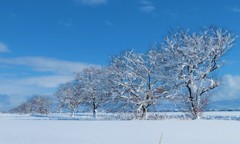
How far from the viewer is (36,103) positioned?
143 m

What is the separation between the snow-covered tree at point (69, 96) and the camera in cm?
7425

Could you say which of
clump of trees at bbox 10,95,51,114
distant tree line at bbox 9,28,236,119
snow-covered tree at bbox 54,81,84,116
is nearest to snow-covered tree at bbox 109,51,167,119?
distant tree line at bbox 9,28,236,119

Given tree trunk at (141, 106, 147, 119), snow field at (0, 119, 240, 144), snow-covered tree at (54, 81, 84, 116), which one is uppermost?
snow-covered tree at (54, 81, 84, 116)

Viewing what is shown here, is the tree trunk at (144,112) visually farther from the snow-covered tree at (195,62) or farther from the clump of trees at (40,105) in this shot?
the clump of trees at (40,105)

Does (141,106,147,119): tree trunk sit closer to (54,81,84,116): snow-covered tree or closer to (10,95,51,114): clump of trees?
(54,81,84,116): snow-covered tree

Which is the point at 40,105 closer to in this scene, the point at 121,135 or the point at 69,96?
the point at 69,96

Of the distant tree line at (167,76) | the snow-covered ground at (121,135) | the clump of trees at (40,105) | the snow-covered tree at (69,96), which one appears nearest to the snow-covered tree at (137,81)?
the distant tree line at (167,76)

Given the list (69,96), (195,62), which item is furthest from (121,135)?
(69,96)

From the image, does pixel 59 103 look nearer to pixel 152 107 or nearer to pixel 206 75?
pixel 152 107

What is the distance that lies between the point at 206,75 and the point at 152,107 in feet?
22.1

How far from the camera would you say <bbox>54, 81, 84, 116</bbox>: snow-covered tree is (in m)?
74.2

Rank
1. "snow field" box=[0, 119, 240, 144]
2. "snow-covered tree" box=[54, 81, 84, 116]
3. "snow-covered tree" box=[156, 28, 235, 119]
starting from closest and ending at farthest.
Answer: "snow field" box=[0, 119, 240, 144], "snow-covered tree" box=[156, 28, 235, 119], "snow-covered tree" box=[54, 81, 84, 116]

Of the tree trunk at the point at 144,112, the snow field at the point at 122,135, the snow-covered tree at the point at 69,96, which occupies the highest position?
the snow-covered tree at the point at 69,96

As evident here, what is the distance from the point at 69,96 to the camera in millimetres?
83812
